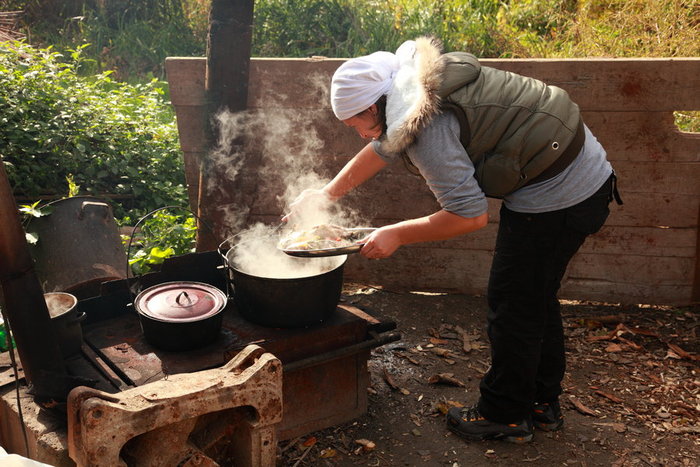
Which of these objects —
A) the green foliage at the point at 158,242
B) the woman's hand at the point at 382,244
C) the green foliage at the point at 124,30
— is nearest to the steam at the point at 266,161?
the green foliage at the point at 158,242

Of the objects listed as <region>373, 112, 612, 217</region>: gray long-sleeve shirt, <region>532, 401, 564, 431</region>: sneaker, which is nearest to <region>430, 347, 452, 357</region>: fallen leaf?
<region>532, 401, 564, 431</region>: sneaker

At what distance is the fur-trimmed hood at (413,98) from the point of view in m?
2.88

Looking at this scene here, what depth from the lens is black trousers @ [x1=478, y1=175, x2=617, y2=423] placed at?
3.33 m

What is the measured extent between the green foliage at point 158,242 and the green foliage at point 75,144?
1.12m

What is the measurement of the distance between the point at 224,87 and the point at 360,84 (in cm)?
219

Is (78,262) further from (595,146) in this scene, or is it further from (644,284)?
(644,284)

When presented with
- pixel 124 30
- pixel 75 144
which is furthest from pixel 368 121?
pixel 124 30

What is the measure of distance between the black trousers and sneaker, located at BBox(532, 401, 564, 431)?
20 centimetres

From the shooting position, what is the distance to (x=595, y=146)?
11.3 feet

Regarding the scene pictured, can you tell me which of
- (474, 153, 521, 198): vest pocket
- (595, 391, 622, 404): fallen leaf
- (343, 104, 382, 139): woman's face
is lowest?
(595, 391, 622, 404): fallen leaf

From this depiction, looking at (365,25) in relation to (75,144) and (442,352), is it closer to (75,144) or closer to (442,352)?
(75,144)

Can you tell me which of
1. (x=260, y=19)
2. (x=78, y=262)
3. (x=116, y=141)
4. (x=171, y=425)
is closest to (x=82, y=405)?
(x=171, y=425)

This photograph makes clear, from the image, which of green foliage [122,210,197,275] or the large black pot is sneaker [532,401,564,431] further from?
green foliage [122,210,197,275]

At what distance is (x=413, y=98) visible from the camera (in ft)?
9.54
